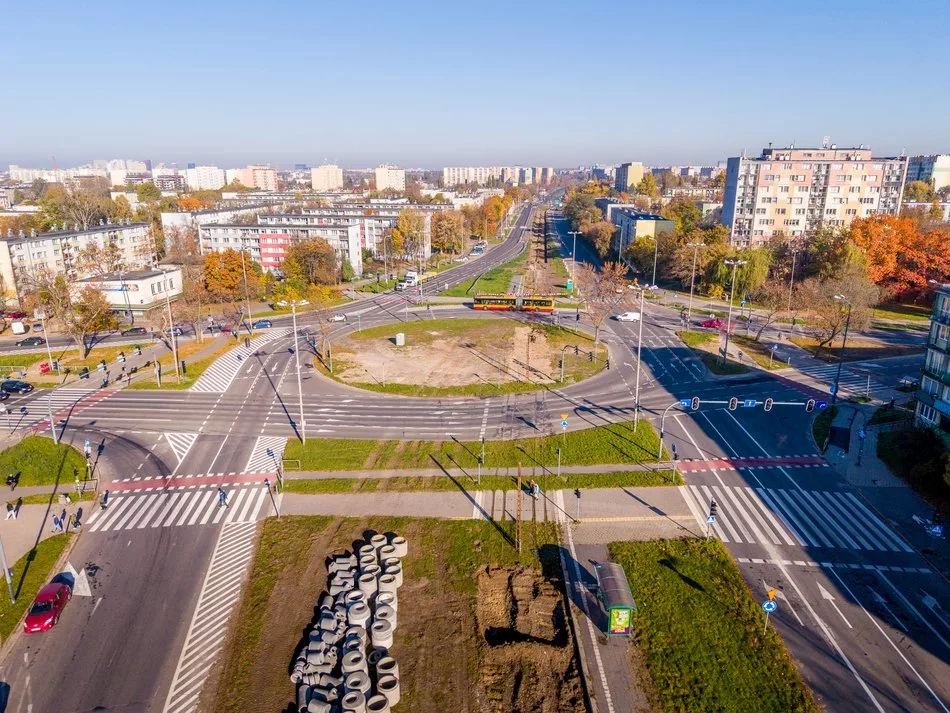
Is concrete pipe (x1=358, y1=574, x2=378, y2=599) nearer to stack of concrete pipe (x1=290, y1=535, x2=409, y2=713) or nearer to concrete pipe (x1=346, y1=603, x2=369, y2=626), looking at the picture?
stack of concrete pipe (x1=290, y1=535, x2=409, y2=713)

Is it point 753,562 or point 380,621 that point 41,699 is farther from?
point 753,562

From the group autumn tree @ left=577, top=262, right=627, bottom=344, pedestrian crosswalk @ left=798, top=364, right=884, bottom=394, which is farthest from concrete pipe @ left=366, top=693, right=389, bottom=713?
pedestrian crosswalk @ left=798, top=364, right=884, bottom=394

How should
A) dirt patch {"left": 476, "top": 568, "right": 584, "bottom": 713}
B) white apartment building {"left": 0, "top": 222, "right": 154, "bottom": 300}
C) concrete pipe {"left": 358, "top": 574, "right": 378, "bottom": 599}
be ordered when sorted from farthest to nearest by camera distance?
white apartment building {"left": 0, "top": 222, "right": 154, "bottom": 300} → concrete pipe {"left": 358, "top": 574, "right": 378, "bottom": 599} → dirt patch {"left": 476, "top": 568, "right": 584, "bottom": 713}

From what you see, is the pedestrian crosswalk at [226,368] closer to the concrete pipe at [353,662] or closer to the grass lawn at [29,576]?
the grass lawn at [29,576]

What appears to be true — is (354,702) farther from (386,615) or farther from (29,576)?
(29,576)

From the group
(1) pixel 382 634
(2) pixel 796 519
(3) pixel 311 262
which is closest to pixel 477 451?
(1) pixel 382 634

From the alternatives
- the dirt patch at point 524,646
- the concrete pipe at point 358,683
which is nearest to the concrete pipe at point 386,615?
the concrete pipe at point 358,683

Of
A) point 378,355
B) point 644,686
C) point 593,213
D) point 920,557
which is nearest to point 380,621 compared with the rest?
point 644,686
